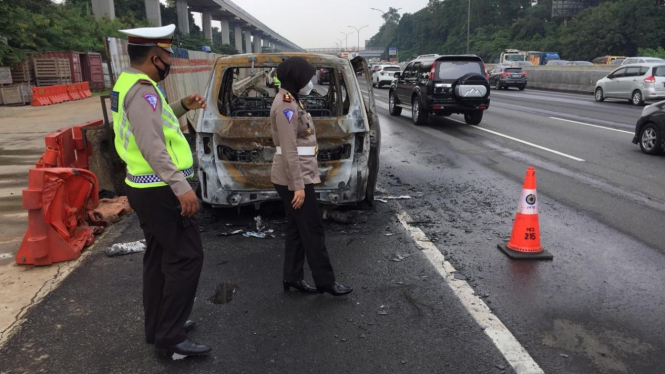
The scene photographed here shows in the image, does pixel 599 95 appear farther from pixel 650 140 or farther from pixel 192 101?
pixel 192 101

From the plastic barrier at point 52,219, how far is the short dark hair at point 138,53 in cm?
236

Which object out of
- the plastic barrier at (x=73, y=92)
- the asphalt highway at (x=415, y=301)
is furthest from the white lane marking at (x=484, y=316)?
the plastic barrier at (x=73, y=92)

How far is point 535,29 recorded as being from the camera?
266 ft

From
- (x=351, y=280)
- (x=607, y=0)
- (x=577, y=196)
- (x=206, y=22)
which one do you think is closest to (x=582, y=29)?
(x=607, y=0)

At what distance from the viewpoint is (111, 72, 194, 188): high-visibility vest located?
276 cm

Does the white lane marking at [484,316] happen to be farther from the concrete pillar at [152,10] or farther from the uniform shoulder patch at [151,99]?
the concrete pillar at [152,10]

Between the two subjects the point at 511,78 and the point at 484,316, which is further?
the point at 511,78

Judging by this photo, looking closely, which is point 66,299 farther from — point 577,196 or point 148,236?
point 577,196

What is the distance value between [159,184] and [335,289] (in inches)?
65.1

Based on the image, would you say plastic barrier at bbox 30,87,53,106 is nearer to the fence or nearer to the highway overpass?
the fence

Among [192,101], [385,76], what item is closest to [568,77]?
[385,76]

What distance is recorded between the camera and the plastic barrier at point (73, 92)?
24.1 metres

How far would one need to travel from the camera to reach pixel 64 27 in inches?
1203

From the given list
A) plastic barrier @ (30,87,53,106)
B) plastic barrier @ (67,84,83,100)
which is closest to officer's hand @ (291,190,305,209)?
plastic barrier @ (30,87,53,106)
